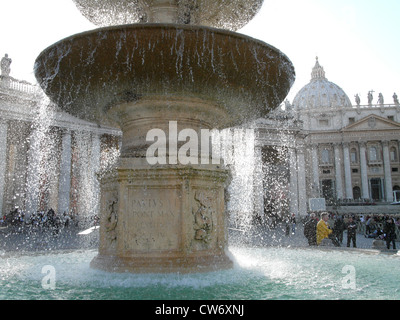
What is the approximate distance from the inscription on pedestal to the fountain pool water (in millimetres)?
403

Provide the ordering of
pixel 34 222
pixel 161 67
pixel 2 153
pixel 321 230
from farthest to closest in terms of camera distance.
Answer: pixel 2 153 → pixel 34 222 → pixel 321 230 → pixel 161 67

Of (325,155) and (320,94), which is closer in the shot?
(325,155)

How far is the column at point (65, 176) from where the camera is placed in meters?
31.9

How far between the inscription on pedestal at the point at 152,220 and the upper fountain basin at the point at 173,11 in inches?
108

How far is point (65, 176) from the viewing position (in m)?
32.7

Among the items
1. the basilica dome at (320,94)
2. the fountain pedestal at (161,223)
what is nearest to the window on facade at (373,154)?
the basilica dome at (320,94)

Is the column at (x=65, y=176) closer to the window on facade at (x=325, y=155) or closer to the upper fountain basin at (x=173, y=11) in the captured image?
the upper fountain basin at (x=173, y=11)

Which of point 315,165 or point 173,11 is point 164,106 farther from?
point 315,165

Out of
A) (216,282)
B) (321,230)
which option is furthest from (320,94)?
(216,282)

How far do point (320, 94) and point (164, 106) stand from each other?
96.5 metres

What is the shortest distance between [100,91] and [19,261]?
3.32 m

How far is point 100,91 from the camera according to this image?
219 inches

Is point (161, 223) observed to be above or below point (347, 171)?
below
